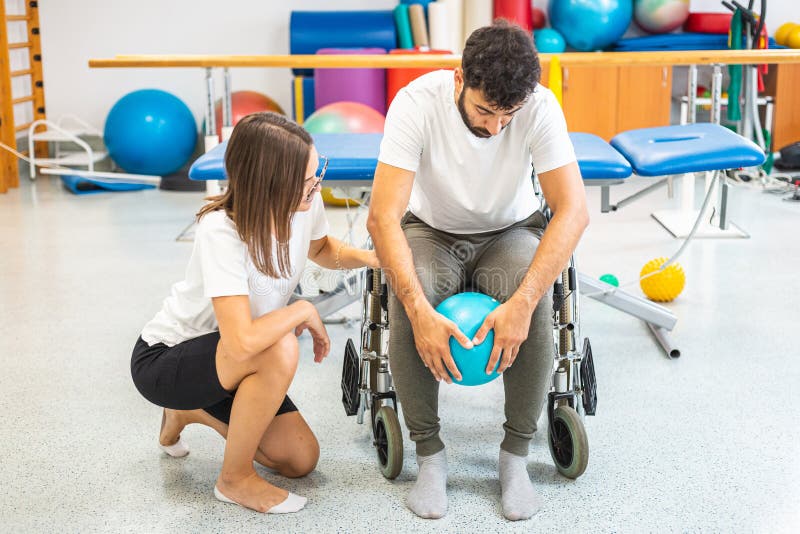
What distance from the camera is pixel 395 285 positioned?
1824 millimetres

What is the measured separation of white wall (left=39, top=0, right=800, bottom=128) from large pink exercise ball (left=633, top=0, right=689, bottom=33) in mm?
1597

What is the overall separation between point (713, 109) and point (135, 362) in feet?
9.46

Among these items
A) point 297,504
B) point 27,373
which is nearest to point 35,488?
point 297,504

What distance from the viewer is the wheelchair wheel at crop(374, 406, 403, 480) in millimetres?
1883

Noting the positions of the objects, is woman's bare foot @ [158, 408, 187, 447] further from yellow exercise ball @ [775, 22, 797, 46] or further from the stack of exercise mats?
yellow exercise ball @ [775, 22, 797, 46]

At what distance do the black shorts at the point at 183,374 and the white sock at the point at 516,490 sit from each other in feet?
1.87

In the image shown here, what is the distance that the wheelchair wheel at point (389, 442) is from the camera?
1883mm

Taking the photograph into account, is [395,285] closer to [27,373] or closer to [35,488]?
[35,488]

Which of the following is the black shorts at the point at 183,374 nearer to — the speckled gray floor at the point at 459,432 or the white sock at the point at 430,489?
Result: the speckled gray floor at the point at 459,432

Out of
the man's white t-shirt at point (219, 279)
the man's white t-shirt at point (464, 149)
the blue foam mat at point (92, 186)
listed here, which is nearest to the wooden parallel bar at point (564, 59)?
the man's white t-shirt at point (464, 149)

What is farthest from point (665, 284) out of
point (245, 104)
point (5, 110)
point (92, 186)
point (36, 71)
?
point (36, 71)

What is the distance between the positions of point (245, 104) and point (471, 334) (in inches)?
159

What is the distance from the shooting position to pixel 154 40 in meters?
6.17

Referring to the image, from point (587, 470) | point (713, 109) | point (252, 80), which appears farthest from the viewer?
point (252, 80)
